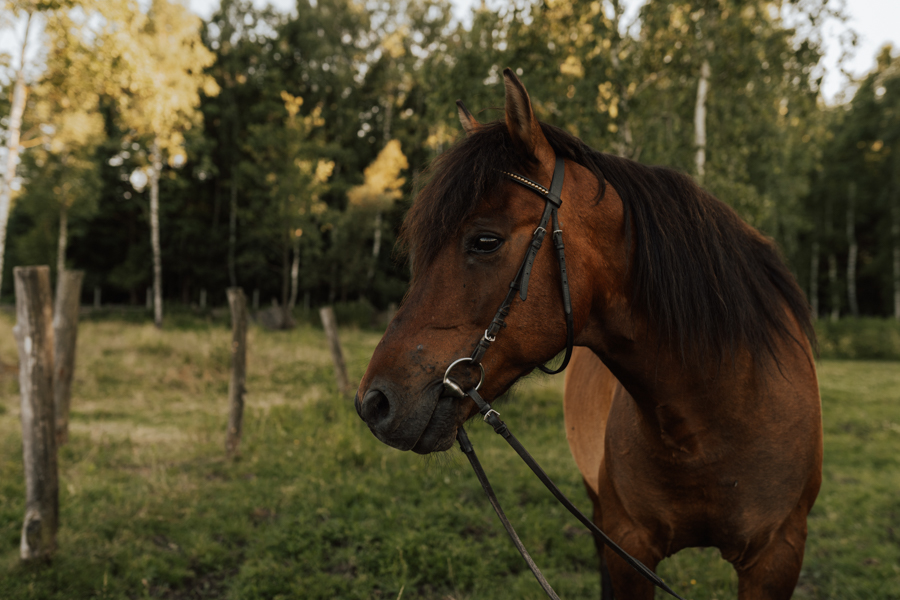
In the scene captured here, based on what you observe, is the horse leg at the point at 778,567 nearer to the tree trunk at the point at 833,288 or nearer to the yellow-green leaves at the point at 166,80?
the yellow-green leaves at the point at 166,80

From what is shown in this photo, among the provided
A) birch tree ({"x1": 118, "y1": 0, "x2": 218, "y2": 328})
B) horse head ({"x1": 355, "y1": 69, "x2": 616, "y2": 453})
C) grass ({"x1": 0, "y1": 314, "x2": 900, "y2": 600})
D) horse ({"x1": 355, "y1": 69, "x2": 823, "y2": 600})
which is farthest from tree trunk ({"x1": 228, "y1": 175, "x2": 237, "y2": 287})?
horse head ({"x1": 355, "y1": 69, "x2": 616, "y2": 453})

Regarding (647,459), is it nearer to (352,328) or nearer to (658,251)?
(658,251)

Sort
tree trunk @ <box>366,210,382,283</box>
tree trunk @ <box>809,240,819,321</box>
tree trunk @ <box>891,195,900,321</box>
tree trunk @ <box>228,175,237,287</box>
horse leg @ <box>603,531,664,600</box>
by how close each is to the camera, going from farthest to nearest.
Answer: tree trunk @ <box>809,240,819,321</box>
tree trunk @ <box>228,175,237,287</box>
tree trunk @ <box>891,195,900,321</box>
tree trunk @ <box>366,210,382,283</box>
horse leg @ <box>603,531,664,600</box>

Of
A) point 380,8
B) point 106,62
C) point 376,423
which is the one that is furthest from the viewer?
point 380,8

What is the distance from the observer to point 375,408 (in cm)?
143

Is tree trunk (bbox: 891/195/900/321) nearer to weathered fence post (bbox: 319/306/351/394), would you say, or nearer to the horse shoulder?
weathered fence post (bbox: 319/306/351/394)

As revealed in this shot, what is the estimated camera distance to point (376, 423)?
4.67 feet

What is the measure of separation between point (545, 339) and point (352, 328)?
19.5m

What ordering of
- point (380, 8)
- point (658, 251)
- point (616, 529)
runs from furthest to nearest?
point (380, 8) → point (616, 529) → point (658, 251)

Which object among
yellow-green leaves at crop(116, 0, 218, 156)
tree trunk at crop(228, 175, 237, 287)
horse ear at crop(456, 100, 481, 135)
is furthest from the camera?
tree trunk at crop(228, 175, 237, 287)

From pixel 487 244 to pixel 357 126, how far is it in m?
28.8

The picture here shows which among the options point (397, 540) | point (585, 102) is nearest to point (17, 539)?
point (397, 540)

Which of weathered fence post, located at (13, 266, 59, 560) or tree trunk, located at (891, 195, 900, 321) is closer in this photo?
weathered fence post, located at (13, 266, 59, 560)

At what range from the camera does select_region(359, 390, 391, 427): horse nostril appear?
4.62ft
